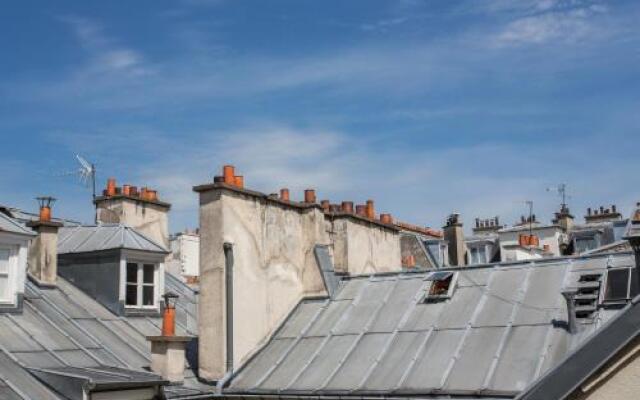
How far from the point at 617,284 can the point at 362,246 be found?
20.5 ft

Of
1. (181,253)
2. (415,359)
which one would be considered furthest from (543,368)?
(181,253)

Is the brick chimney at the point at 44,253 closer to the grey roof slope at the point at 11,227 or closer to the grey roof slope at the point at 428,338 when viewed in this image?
the grey roof slope at the point at 11,227

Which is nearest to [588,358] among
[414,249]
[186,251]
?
[414,249]

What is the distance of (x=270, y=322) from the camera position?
1454 cm

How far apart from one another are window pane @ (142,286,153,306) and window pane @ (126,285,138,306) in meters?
0.26

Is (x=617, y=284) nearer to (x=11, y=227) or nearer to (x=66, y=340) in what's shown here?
(x=66, y=340)

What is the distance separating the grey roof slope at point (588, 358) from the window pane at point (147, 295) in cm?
871

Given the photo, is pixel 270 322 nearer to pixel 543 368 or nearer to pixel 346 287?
pixel 346 287

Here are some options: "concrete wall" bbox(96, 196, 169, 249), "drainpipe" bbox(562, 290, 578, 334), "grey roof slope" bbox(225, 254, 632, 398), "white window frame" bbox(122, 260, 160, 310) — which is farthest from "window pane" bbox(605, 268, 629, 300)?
Result: "concrete wall" bbox(96, 196, 169, 249)

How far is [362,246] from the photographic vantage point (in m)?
17.1

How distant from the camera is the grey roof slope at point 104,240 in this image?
15859 millimetres

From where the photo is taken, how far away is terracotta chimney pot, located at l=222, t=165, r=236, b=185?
14.0 m

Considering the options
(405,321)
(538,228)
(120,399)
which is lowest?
(120,399)

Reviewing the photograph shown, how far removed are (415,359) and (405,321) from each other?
4.01 ft
